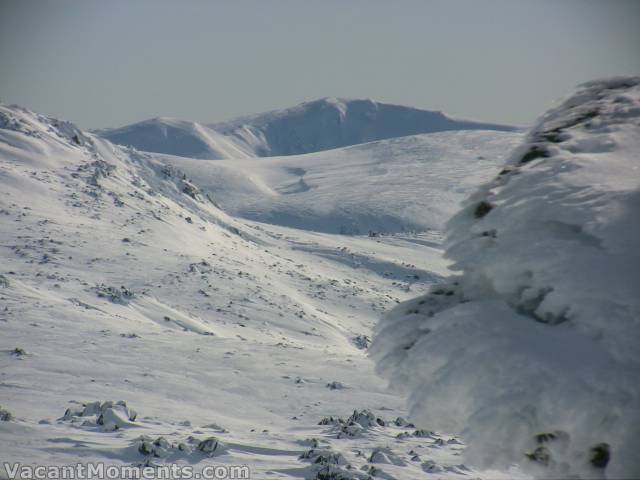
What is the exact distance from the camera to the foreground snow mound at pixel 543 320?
4.11m

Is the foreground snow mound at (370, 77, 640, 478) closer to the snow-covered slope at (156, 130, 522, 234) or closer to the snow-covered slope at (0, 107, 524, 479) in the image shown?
the snow-covered slope at (0, 107, 524, 479)

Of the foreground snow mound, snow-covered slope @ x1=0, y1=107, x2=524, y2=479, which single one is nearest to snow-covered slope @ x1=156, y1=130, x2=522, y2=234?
snow-covered slope @ x1=0, y1=107, x2=524, y2=479

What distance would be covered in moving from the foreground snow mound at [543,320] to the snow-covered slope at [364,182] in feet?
264

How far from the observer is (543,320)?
4914mm

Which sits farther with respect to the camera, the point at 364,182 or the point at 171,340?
the point at 364,182

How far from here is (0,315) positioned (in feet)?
56.6

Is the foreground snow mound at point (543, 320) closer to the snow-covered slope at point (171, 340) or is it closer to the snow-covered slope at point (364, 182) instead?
the snow-covered slope at point (171, 340)

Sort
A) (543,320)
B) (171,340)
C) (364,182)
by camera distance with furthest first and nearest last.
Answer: (364,182) → (171,340) → (543,320)

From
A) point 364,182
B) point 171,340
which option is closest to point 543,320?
point 171,340

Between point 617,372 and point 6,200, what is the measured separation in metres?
36.9

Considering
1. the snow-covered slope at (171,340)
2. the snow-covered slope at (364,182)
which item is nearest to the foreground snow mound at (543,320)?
the snow-covered slope at (171,340)

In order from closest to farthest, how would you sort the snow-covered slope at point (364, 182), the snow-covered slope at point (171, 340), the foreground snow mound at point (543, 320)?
the foreground snow mound at point (543, 320) → the snow-covered slope at point (171, 340) → the snow-covered slope at point (364, 182)

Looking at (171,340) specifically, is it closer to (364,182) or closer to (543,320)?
(543,320)

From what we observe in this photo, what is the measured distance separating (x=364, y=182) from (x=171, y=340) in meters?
116
